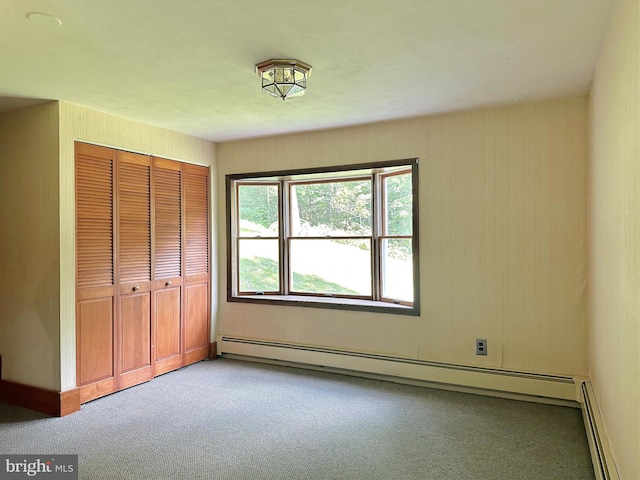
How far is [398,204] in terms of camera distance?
4.45 meters

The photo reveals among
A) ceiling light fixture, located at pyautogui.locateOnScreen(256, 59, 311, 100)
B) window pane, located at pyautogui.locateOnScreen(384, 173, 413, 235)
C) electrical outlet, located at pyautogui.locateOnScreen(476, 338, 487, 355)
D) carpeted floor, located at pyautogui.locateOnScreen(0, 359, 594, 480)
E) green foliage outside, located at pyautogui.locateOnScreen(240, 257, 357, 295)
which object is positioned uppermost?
ceiling light fixture, located at pyautogui.locateOnScreen(256, 59, 311, 100)

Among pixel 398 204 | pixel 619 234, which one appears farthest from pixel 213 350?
pixel 619 234

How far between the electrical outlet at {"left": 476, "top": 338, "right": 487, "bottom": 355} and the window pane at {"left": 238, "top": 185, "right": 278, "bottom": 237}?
2457 mm

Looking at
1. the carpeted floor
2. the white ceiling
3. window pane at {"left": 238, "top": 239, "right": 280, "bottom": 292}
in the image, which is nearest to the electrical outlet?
the carpeted floor

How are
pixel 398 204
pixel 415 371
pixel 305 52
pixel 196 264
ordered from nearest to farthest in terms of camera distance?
pixel 305 52
pixel 415 371
pixel 398 204
pixel 196 264

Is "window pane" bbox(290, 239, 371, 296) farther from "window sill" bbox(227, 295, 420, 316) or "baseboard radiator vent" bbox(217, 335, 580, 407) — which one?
"baseboard radiator vent" bbox(217, 335, 580, 407)

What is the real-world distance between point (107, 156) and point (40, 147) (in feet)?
1.63

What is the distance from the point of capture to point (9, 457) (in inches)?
108

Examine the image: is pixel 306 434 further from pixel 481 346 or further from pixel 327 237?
pixel 327 237

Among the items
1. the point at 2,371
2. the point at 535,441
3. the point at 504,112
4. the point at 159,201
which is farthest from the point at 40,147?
the point at 535,441

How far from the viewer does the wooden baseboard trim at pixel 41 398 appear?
3416 millimetres

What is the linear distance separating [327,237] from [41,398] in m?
2.94

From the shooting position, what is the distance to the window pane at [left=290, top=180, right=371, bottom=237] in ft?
15.5

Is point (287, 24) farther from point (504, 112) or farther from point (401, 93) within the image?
point (504, 112)
